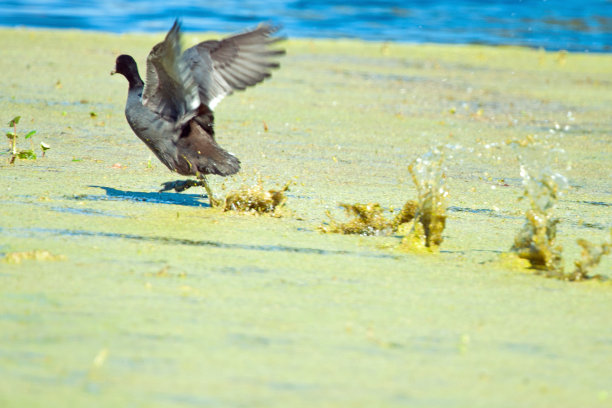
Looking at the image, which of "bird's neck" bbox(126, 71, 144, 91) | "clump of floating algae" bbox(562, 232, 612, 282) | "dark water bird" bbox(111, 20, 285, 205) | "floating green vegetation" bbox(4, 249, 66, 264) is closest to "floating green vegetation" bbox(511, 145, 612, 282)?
"clump of floating algae" bbox(562, 232, 612, 282)

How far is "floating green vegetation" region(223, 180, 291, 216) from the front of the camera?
13.5 feet

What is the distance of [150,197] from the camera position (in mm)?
4434

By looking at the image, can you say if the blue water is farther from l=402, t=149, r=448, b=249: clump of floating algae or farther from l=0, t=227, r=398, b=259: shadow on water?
l=0, t=227, r=398, b=259: shadow on water

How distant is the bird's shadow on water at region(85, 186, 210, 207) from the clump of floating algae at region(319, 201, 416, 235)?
820 millimetres

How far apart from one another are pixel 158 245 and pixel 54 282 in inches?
26.2

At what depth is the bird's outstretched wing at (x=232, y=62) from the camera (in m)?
4.76

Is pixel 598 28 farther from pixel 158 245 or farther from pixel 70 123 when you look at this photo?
pixel 158 245

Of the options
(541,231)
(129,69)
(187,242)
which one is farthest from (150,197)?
(541,231)

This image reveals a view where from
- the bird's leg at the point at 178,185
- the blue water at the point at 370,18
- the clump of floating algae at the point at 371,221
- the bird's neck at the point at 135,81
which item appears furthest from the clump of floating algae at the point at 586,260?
the blue water at the point at 370,18

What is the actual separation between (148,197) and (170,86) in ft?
1.82

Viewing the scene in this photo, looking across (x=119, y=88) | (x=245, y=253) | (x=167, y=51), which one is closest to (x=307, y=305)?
(x=245, y=253)

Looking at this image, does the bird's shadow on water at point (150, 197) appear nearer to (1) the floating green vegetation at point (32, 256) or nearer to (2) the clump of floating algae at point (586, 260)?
(1) the floating green vegetation at point (32, 256)

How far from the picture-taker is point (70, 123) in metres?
6.29

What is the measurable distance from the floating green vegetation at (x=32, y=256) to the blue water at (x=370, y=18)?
10903 millimetres
